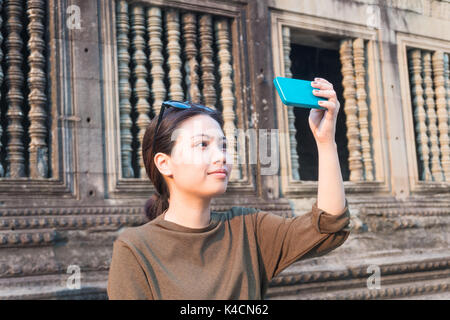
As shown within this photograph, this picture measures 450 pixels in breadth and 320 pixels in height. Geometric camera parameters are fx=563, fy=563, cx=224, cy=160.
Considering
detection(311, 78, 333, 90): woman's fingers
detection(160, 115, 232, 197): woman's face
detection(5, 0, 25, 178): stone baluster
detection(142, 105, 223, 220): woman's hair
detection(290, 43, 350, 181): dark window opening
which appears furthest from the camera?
detection(290, 43, 350, 181): dark window opening

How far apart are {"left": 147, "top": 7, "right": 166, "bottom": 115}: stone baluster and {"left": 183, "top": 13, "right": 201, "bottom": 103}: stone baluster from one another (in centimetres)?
26

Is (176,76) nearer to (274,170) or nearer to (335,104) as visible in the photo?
(274,170)

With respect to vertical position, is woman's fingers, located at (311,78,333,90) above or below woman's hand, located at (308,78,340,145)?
above

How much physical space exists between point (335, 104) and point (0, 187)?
2.89 metres

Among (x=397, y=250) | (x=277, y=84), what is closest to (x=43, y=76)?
(x=277, y=84)

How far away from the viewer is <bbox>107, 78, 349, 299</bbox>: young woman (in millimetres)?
1701

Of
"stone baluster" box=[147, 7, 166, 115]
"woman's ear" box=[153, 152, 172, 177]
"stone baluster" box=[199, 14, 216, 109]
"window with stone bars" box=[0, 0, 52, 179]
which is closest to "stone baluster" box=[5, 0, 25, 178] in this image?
"window with stone bars" box=[0, 0, 52, 179]

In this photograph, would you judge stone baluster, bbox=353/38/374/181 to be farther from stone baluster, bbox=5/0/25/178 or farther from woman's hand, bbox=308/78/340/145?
woman's hand, bbox=308/78/340/145

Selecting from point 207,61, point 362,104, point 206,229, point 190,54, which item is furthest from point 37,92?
point 362,104

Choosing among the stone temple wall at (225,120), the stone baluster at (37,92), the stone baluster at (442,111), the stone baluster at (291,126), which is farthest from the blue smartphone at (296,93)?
the stone baluster at (442,111)

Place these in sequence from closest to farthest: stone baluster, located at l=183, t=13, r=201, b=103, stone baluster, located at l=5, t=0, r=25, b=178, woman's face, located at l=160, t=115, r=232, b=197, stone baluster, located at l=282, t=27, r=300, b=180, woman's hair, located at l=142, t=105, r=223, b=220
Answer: woman's face, located at l=160, t=115, r=232, b=197 → woman's hair, located at l=142, t=105, r=223, b=220 → stone baluster, located at l=5, t=0, r=25, b=178 → stone baluster, located at l=183, t=13, r=201, b=103 → stone baluster, located at l=282, t=27, r=300, b=180

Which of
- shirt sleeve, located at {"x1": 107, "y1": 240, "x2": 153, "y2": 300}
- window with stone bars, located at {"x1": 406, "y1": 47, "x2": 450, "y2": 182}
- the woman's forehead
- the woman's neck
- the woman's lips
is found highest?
window with stone bars, located at {"x1": 406, "y1": 47, "x2": 450, "y2": 182}

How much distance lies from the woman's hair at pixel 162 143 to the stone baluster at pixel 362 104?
4.06 m

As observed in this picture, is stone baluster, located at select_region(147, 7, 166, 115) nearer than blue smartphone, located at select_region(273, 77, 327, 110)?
No
